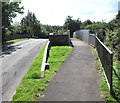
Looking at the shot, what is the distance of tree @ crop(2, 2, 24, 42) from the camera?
110ft

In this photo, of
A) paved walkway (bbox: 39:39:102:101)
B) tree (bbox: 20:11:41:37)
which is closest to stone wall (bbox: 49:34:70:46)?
paved walkway (bbox: 39:39:102:101)

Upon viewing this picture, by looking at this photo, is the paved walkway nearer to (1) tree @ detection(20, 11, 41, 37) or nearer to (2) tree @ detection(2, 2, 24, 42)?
(2) tree @ detection(2, 2, 24, 42)

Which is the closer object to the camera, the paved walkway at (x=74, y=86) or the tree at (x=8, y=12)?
the paved walkway at (x=74, y=86)

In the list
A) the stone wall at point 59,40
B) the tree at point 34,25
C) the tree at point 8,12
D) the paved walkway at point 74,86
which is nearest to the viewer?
the paved walkway at point 74,86

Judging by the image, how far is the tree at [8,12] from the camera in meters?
33.6

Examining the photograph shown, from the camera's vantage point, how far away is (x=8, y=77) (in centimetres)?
1002

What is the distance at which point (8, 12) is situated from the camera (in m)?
34.3

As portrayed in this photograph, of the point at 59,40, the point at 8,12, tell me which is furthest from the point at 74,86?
the point at 8,12

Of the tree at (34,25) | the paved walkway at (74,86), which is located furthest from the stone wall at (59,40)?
the tree at (34,25)

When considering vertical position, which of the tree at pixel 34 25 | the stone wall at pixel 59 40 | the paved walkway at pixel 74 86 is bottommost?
the paved walkway at pixel 74 86

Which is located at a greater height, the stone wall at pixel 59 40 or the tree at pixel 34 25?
the tree at pixel 34 25

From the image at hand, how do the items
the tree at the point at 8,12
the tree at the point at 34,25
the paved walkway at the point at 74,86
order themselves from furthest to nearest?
the tree at the point at 34,25, the tree at the point at 8,12, the paved walkway at the point at 74,86

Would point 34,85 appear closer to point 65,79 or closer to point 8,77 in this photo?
point 65,79

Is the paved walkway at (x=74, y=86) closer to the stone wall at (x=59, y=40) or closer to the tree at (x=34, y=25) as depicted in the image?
the stone wall at (x=59, y=40)
